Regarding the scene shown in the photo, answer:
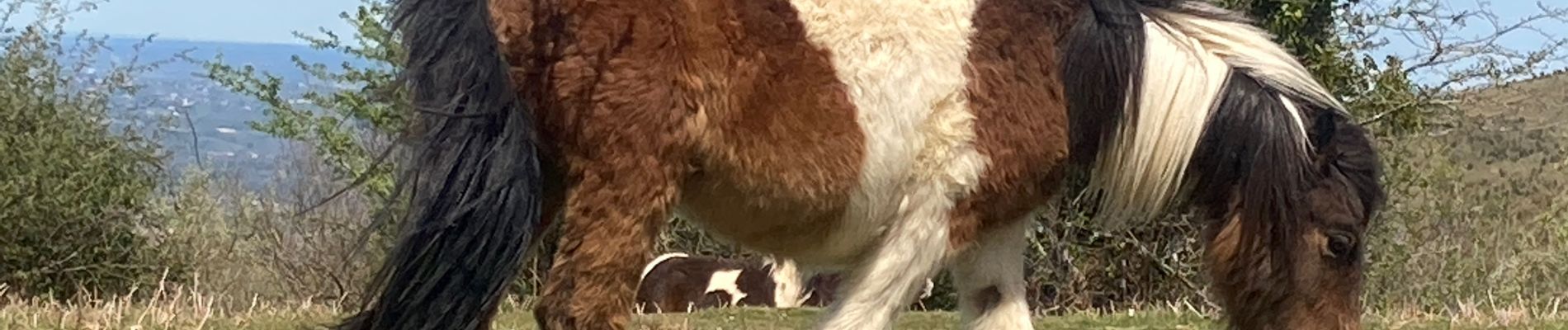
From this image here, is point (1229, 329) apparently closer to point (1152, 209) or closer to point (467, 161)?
point (1152, 209)

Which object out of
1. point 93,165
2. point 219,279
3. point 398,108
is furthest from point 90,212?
point 398,108

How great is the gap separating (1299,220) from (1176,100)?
15.0 inches

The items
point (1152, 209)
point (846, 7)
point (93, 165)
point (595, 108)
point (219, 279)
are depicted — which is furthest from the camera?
point (219, 279)

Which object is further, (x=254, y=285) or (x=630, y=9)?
(x=254, y=285)

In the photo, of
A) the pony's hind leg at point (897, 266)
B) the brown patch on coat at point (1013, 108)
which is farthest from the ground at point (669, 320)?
the pony's hind leg at point (897, 266)

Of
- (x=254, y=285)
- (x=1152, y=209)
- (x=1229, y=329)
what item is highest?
(x=1152, y=209)

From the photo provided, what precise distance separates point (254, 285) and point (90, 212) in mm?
3809

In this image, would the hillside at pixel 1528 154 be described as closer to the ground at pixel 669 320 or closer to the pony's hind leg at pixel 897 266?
the ground at pixel 669 320

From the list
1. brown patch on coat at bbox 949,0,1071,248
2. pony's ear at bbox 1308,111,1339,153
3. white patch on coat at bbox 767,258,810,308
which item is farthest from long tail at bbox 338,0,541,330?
white patch on coat at bbox 767,258,810,308

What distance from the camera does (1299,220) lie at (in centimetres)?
393

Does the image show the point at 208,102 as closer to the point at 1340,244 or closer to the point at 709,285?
the point at 709,285

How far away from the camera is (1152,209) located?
404cm

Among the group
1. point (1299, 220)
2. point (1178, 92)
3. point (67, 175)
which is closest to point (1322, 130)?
point (1299, 220)

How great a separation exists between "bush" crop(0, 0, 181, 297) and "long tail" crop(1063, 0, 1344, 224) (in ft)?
33.4
